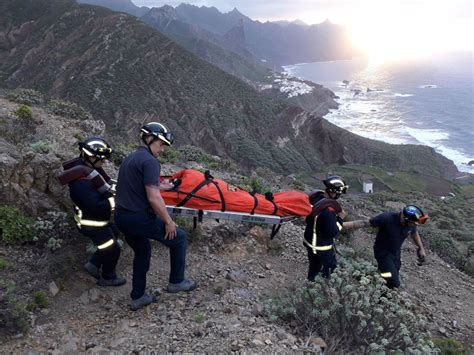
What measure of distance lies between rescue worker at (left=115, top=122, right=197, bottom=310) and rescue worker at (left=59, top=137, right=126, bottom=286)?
1.81 feet

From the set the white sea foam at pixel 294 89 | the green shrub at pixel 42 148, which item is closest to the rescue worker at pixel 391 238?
the green shrub at pixel 42 148

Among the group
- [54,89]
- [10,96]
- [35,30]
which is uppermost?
[35,30]

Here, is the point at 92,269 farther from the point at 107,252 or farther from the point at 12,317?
the point at 12,317

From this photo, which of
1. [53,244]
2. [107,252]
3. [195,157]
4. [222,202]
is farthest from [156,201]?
[195,157]

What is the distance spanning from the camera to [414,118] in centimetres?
12038

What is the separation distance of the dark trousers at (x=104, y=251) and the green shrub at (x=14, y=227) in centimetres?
119

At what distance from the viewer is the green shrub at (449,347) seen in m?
6.33

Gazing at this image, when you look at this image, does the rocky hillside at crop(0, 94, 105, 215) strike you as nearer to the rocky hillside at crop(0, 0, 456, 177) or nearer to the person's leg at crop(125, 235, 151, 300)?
the person's leg at crop(125, 235, 151, 300)

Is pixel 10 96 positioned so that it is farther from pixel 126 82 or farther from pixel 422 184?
pixel 422 184

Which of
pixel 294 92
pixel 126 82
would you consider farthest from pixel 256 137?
pixel 294 92

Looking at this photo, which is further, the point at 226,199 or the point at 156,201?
the point at 226,199

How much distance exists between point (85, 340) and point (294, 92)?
15204 centimetres

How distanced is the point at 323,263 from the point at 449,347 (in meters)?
2.45

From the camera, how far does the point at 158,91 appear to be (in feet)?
215
